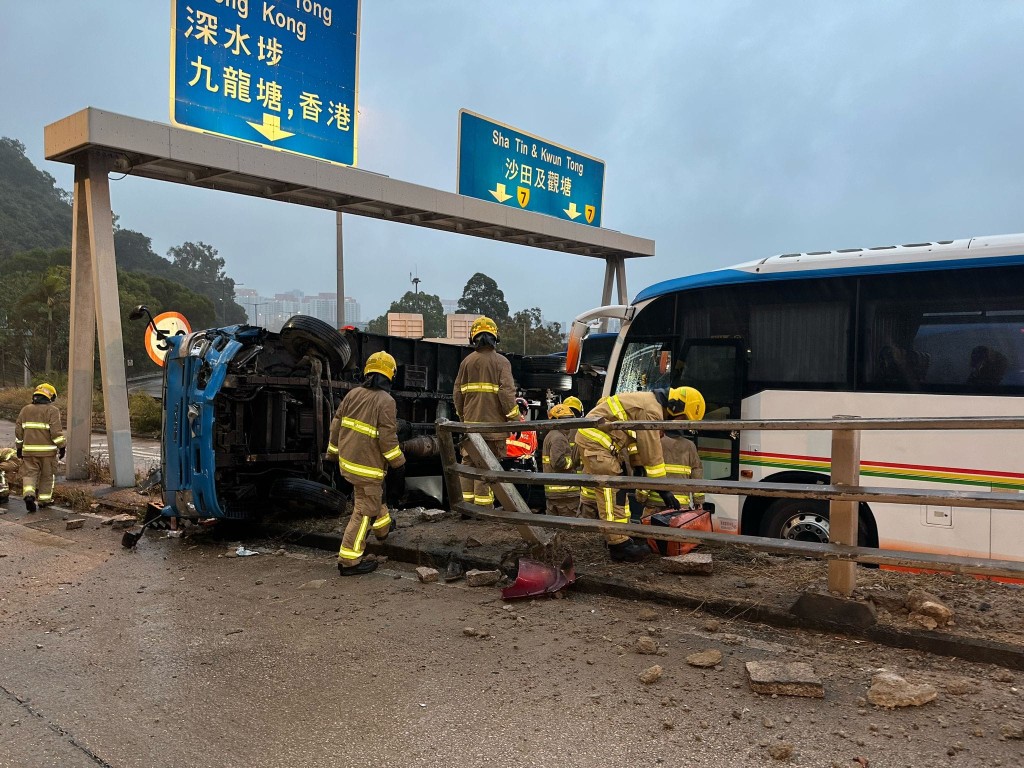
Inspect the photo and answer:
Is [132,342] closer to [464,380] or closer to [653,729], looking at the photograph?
[464,380]

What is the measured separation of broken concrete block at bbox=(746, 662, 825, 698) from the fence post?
877 millimetres

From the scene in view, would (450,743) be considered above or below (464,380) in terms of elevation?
below

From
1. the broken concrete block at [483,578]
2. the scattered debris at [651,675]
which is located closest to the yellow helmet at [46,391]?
the broken concrete block at [483,578]

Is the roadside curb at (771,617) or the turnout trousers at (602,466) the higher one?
the turnout trousers at (602,466)

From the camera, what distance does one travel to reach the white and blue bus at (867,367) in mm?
5234

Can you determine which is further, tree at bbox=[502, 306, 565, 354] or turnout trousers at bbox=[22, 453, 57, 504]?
tree at bbox=[502, 306, 565, 354]

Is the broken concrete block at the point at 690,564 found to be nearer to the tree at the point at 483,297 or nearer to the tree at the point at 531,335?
the tree at the point at 531,335

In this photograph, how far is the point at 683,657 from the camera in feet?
12.2

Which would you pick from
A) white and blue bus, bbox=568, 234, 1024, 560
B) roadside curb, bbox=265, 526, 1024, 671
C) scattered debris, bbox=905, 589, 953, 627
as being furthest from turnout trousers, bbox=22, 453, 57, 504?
scattered debris, bbox=905, 589, 953, 627

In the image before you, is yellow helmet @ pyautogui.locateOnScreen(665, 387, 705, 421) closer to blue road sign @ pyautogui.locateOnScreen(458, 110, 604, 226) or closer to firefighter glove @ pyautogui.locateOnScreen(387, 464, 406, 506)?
firefighter glove @ pyautogui.locateOnScreen(387, 464, 406, 506)

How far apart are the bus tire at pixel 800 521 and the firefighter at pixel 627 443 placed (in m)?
1.03

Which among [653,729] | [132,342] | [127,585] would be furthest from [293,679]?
[132,342]

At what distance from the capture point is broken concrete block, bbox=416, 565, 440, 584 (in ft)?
17.7

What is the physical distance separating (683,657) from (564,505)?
3187 mm
